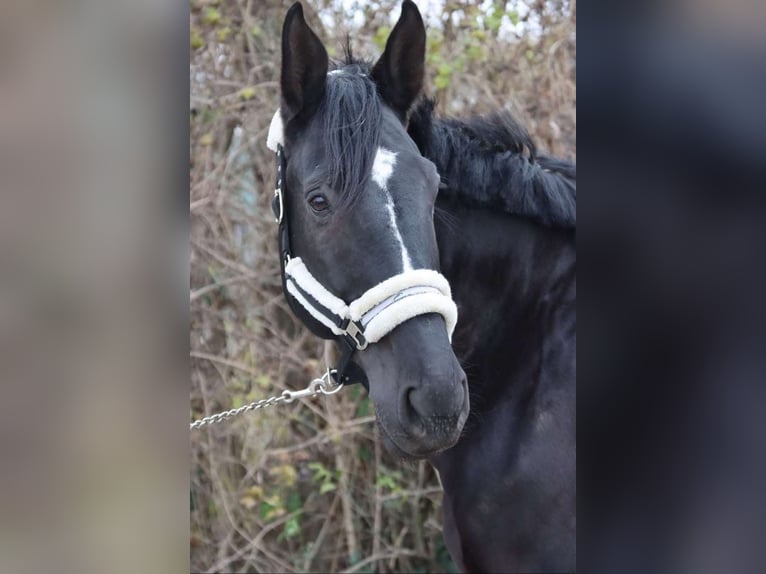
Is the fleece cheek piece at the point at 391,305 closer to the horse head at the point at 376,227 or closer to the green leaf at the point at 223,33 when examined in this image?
the horse head at the point at 376,227

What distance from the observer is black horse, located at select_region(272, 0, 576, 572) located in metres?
1.95

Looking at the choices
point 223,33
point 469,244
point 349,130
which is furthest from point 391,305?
point 223,33

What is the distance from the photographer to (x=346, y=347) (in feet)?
6.62

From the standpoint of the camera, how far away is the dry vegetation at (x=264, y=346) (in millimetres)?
4059

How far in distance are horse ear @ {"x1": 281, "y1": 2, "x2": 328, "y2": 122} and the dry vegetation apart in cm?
191

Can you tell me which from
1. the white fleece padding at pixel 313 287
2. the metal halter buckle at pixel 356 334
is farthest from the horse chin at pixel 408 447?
the white fleece padding at pixel 313 287

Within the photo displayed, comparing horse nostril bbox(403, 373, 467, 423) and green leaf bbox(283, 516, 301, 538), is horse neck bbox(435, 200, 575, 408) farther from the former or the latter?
green leaf bbox(283, 516, 301, 538)

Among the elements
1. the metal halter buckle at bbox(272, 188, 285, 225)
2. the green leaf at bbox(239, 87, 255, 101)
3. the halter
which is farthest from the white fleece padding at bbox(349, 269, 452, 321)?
the green leaf at bbox(239, 87, 255, 101)

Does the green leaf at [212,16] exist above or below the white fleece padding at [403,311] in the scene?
below

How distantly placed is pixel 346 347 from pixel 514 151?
966 millimetres

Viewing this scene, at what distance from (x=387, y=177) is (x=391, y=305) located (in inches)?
13.3

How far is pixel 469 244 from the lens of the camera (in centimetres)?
247
